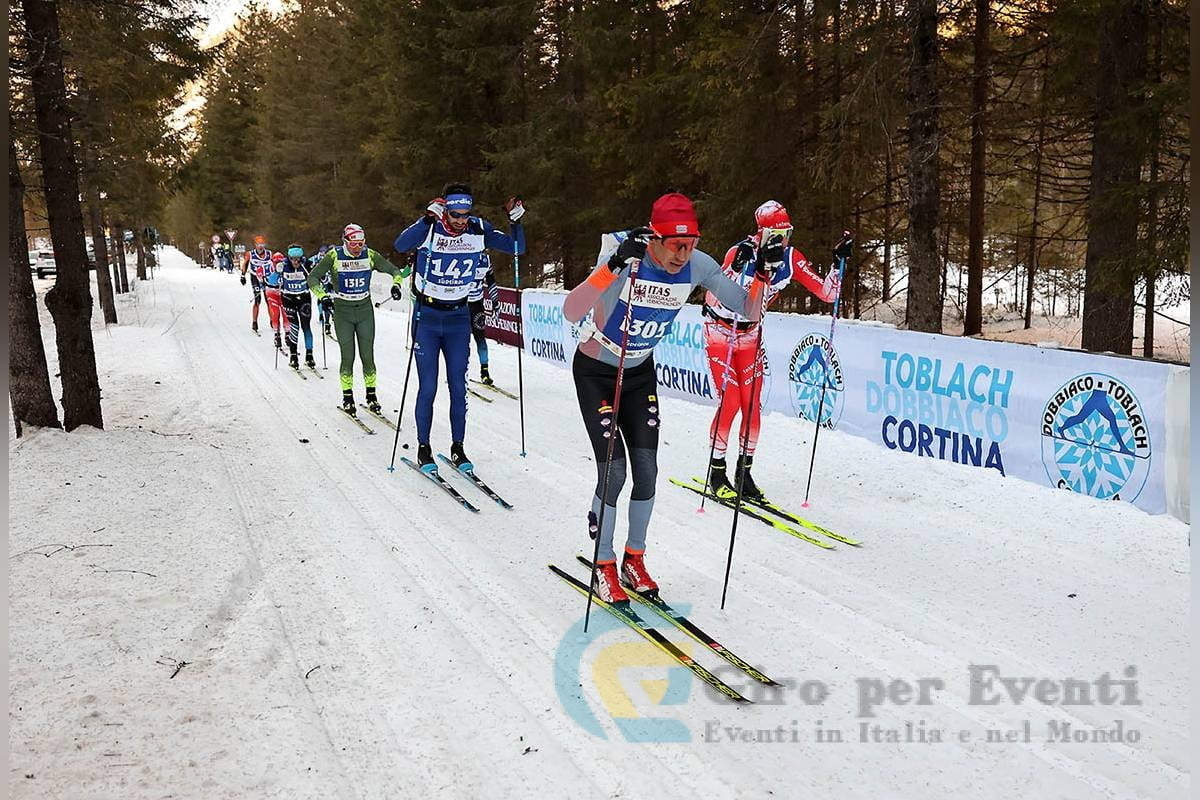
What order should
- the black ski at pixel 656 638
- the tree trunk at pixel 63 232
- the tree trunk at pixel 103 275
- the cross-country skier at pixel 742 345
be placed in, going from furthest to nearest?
the tree trunk at pixel 103 275 → the tree trunk at pixel 63 232 → the cross-country skier at pixel 742 345 → the black ski at pixel 656 638

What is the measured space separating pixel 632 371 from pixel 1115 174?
411 inches

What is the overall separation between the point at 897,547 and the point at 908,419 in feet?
9.24

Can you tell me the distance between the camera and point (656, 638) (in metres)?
4.48

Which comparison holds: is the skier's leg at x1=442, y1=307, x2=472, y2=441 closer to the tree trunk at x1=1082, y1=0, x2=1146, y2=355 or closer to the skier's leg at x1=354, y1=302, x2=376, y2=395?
the skier's leg at x1=354, y1=302, x2=376, y2=395

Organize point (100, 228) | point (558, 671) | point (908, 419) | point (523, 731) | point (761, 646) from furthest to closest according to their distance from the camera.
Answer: point (100, 228) → point (908, 419) → point (761, 646) → point (558, 671) → point (523, 731)

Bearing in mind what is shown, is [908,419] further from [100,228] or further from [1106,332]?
[100,228]

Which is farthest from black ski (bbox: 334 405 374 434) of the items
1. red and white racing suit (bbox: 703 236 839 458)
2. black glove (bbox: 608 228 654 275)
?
black glove (bbox: 608 228 654 275)

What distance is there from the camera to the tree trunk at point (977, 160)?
49.7 feet

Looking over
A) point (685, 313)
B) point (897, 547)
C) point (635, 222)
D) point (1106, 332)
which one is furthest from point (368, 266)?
point (635, 222)

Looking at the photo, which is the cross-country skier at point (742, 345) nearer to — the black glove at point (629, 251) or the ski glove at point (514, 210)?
the ski glove at point (514, 210)

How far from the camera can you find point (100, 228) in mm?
26344

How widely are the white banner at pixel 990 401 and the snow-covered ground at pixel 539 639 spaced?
331 millimetres

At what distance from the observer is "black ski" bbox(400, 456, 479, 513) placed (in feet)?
Answer: 22.6

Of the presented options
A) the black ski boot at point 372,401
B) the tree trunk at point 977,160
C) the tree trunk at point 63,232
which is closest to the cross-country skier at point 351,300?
the black ski boot at point 372,401
